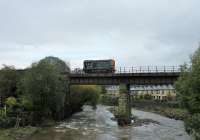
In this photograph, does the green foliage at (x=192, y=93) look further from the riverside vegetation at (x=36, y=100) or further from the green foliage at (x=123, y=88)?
the green foliage at (x=123, y=88)

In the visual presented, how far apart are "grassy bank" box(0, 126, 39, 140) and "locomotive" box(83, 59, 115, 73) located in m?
35.8

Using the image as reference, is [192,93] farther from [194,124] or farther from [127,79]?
[127,79]

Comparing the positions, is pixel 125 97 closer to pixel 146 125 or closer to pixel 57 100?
pixel 146 125

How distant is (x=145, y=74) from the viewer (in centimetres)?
8506

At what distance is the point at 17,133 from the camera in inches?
2292

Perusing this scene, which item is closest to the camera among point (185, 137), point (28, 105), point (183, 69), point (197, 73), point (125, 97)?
point (197, 73)

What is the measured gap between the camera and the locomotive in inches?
3861

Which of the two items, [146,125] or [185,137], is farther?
[146,125]

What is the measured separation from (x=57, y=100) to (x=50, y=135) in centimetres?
1557

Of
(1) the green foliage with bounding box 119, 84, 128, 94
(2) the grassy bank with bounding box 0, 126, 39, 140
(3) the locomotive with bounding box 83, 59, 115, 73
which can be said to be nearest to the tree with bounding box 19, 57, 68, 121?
(2) the grassy bank with bounding box 0, 126, 39, 140

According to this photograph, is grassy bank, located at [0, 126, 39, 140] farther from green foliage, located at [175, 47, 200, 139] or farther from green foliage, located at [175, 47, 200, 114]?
green foliage, located at [175, 47, 200, 139]

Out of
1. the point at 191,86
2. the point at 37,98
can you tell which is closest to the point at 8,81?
the point at 37,98

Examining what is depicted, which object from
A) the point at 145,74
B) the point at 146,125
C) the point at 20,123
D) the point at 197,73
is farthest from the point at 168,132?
the point at 197,73

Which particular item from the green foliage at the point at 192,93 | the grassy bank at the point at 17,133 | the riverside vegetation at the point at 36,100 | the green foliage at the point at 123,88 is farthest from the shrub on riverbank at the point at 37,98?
the green foliage at the point at 192,93
